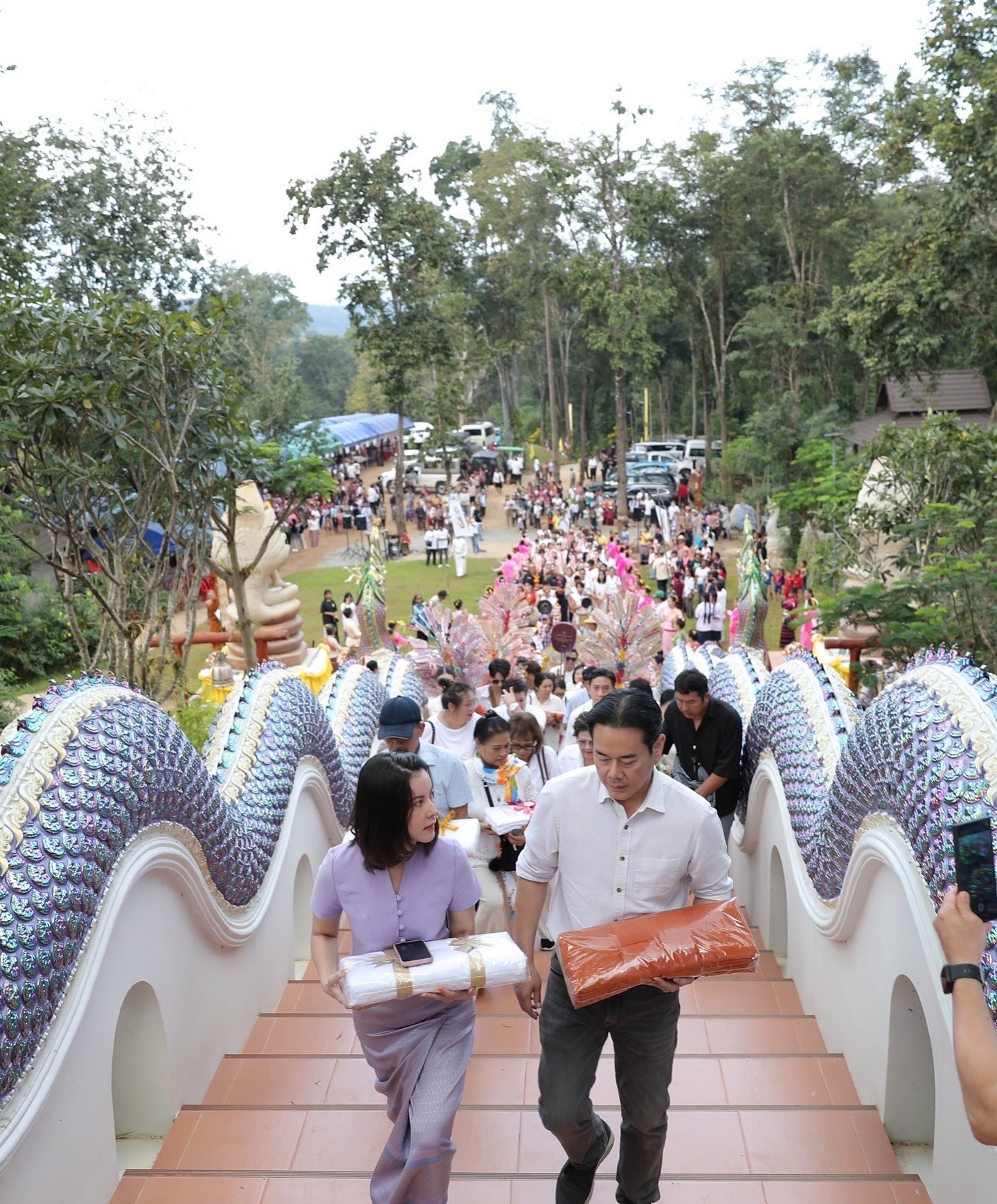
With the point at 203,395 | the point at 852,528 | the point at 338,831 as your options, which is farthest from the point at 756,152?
the point at 338,831

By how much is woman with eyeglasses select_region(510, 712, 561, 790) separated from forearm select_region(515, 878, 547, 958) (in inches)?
69.2

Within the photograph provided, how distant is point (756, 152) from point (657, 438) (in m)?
16.2

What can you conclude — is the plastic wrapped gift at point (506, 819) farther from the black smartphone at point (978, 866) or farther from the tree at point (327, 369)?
the tree at point (327, 369)

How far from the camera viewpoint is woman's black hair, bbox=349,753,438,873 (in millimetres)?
2910

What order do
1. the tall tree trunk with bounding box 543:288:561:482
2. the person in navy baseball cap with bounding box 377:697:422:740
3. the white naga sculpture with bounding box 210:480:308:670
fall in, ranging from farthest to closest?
the tall tree trunk with bounding box 543:288:561:482 → the white naga sculpture with bounding box 210:480:308:670 → the person in navy baseball cap with bounding box 377:697:422:740

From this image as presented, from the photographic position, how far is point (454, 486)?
34406 millimetres

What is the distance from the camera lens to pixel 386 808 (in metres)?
2.93

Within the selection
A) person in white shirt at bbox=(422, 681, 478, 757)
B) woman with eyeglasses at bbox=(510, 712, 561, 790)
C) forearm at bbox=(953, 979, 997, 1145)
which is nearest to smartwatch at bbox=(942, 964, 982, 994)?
forearm at bbox=(953, 979, 997, 1145)

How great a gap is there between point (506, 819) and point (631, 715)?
1734mm

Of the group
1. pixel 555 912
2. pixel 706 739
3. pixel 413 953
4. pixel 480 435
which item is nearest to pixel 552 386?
pixel 480 435

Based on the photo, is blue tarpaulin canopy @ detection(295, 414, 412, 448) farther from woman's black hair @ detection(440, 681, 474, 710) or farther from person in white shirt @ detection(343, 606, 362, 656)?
woman's black hair @ detection(440, 681, 474, 710)

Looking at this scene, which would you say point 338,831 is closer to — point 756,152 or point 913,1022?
point 913,1022

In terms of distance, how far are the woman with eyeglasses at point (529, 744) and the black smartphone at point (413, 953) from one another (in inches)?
75.9

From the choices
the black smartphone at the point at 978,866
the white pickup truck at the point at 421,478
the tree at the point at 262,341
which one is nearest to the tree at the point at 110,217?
the tree at the point at 262,341
